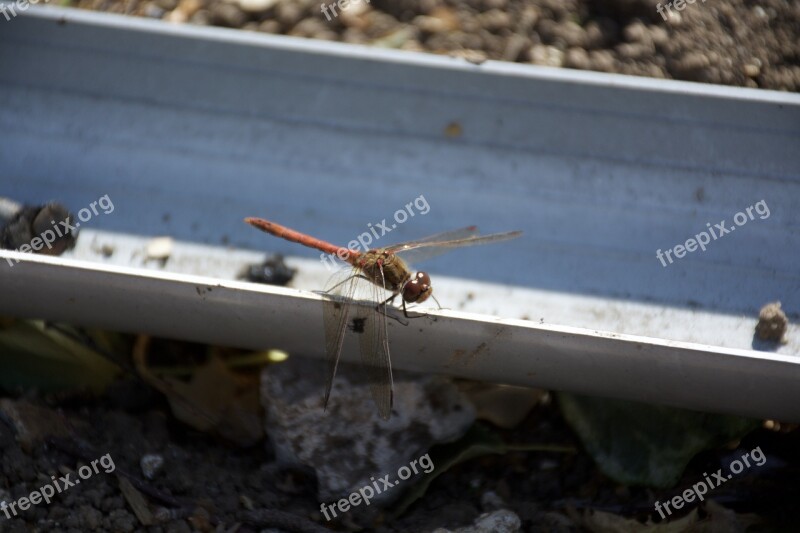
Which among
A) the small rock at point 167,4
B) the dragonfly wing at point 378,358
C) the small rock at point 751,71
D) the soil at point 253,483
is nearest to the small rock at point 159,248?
the soil at point 253,483

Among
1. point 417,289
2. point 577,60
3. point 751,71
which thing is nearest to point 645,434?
point 417,289

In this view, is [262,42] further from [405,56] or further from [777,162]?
[777,162]

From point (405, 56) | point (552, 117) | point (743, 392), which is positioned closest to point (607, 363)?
point (743, 392)

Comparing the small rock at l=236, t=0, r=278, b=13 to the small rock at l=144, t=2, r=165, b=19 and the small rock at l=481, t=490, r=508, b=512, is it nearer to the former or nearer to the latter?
the small rock at l=144, t=2, r=165, b=19

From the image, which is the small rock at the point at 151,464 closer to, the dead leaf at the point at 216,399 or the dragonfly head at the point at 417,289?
the dead leaf at the point at 216,399

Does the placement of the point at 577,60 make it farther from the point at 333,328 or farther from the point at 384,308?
the point at 333,328
